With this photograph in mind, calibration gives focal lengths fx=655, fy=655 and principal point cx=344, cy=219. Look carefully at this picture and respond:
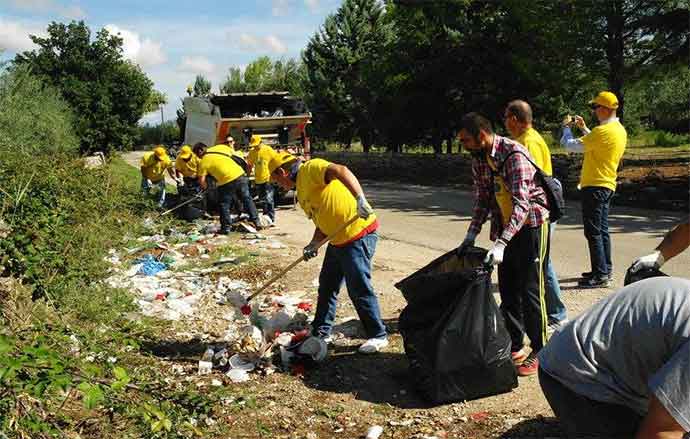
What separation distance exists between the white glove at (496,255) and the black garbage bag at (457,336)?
81mm

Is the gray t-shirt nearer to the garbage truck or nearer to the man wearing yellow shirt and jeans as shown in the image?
the man wearing yellow shirt and jeans

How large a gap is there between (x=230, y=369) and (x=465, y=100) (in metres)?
20.4

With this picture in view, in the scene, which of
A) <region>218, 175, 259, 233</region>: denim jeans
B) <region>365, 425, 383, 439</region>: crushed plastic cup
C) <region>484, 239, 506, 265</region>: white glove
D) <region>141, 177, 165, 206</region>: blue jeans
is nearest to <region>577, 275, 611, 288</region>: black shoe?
<region>484, 239, 506, 265</region>: white glove

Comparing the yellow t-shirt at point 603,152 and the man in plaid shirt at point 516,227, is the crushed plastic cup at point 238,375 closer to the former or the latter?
Result: the man in plaid shirt at point 516,227

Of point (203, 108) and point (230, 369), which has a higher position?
point (203, 108)

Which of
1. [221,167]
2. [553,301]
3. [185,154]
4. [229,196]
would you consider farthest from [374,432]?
[185,154]

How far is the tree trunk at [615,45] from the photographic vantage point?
607 inches

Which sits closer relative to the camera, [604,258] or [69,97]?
[604,258]

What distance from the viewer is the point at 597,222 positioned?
6.36 metres

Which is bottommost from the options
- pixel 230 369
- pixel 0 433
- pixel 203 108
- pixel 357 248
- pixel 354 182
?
pixel 230 369

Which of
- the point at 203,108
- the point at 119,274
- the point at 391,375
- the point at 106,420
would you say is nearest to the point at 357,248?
the point at 391,375

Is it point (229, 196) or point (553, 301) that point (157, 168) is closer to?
point (229, 196)

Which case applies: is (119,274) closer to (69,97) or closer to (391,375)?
(391,375)

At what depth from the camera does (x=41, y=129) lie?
1900 cm
